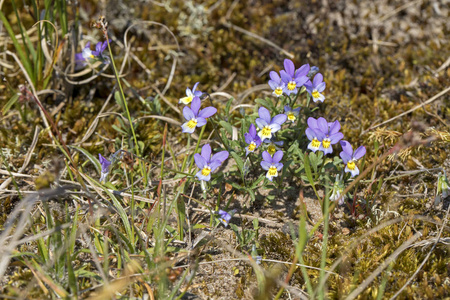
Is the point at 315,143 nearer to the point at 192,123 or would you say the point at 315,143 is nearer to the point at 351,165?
the point at 351,165

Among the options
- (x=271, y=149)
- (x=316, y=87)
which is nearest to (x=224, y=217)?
(x=271, y=149)

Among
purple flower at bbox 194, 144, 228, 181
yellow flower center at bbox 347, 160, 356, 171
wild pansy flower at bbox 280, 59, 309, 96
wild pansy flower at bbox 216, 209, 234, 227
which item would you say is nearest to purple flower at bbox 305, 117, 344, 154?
yellow flower center at bbox 347, 160, 356, 171

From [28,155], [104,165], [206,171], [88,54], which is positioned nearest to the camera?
[206,171]

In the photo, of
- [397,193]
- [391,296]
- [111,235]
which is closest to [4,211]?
[111,235]

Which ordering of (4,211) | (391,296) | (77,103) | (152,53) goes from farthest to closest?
(152,53), (77,103), (4,211), (391,296)

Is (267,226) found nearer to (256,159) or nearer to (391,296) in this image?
(256,159)

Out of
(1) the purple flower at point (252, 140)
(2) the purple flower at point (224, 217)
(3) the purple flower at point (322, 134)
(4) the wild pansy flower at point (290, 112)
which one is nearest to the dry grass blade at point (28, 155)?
(2) the purple flower at point (224, 217)
